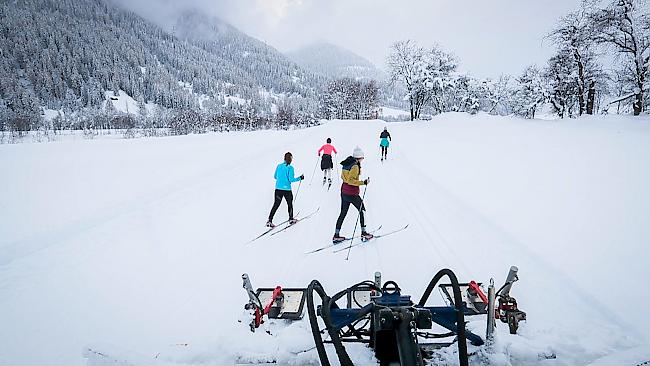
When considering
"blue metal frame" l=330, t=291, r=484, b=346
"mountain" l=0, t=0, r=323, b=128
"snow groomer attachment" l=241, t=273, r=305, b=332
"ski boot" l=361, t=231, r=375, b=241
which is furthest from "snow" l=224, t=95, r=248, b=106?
"blue metal frame" l=330, t=291, r=484, b=346

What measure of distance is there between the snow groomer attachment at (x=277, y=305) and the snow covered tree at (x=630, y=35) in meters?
26.6

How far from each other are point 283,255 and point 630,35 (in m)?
27.3

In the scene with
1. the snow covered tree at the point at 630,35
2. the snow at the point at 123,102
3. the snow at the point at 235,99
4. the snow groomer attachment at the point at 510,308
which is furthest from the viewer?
the snow at the point at 235,99

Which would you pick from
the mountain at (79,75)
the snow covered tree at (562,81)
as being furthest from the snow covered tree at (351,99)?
the mountain at (79,75)

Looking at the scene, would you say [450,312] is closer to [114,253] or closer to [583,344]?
[583,344]

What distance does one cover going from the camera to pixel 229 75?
191875 millimetres

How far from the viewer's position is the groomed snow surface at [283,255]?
321 centimetres

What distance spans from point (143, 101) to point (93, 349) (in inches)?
6239

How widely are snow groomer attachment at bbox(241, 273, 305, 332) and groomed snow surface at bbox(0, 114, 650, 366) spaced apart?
156 millimetres

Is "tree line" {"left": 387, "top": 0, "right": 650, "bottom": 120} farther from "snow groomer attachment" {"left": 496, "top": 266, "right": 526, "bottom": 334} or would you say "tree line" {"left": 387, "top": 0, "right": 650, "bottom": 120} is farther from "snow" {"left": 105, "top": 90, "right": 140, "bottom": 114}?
"snow" {"left": 105, "top": 90, "right": 140, "bottom": 114}

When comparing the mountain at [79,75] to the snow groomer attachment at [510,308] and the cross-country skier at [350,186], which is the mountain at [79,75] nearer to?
the cross-country skier at [350,186]

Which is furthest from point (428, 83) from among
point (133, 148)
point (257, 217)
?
point (257, 217)

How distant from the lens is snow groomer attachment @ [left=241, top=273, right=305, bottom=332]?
3.14m

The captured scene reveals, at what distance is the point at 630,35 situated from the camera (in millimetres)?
19531
